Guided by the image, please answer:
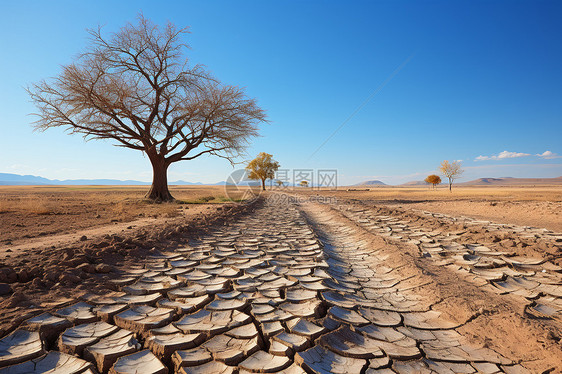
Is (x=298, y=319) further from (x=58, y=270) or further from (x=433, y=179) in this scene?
(x=433, y=179)

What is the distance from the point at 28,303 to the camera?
2.24m

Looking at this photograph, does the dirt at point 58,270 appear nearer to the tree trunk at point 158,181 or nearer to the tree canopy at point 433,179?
Answer: the tree trunk at point 158,181

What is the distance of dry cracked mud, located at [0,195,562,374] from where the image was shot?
1.65 m

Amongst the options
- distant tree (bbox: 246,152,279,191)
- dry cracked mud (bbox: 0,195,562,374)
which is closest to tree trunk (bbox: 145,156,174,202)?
dry cracked mud (bbox: 0,195,562,374)

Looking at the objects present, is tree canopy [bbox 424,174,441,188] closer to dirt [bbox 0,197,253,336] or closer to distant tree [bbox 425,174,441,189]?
distant tree [bbox 425,174,441,189]

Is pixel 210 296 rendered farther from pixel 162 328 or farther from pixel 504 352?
pixel 504 352

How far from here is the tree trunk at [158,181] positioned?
15.8 metres

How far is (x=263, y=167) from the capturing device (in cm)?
4981

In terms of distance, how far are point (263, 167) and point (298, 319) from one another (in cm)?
4802

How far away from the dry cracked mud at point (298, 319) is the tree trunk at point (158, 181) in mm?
12894

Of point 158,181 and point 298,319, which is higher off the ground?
point 158,181

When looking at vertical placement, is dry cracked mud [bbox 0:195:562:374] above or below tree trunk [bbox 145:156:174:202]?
below

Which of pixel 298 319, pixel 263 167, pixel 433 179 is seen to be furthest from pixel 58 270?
pixel 433 179

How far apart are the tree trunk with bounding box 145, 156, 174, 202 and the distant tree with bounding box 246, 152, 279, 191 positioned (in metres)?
32.8
